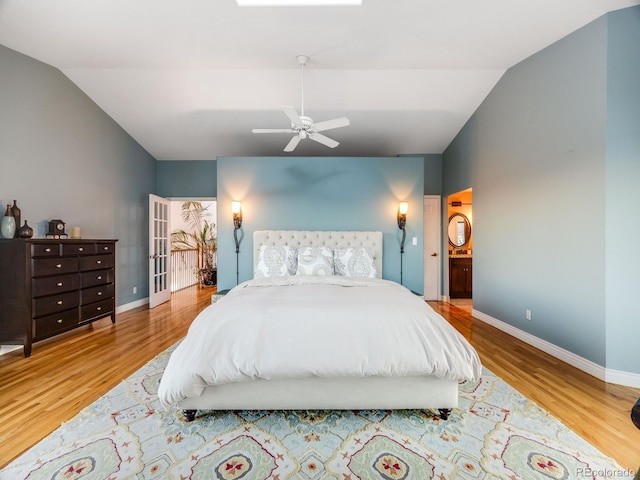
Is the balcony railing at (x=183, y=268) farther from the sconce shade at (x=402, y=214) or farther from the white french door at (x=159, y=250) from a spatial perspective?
the sconce shade at (x=402, y=214)

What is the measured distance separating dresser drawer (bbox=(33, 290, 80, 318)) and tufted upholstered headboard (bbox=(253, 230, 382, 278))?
2309 mm

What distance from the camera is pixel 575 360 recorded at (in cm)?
286

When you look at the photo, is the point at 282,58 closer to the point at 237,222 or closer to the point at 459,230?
the point at 237,222

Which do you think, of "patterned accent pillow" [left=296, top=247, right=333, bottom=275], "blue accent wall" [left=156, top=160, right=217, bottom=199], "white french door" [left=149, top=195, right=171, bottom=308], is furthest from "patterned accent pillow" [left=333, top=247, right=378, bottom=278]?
"white french door" [left=149, top=195, right=171, bottom=308]

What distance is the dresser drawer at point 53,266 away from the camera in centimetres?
312

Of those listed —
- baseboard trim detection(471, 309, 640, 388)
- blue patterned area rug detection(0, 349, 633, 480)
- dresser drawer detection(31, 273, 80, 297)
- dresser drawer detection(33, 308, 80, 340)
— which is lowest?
blue patterned area rug detection(0, 349, 633, 480)

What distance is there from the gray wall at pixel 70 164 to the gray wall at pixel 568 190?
595cm

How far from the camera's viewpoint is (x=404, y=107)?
4375 mm

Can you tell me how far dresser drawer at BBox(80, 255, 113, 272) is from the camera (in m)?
3.69

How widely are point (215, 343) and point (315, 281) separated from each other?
1.60 meters

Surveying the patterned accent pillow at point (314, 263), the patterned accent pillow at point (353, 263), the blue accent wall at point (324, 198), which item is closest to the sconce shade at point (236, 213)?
the blue accent wall at point (324, 198)

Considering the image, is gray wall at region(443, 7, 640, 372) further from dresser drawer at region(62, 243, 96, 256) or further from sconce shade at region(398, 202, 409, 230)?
dresser drawer at region(62, 243, 96, 256)

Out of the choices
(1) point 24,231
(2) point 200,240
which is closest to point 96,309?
(1) point 24,231

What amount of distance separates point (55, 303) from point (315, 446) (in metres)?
3.46
